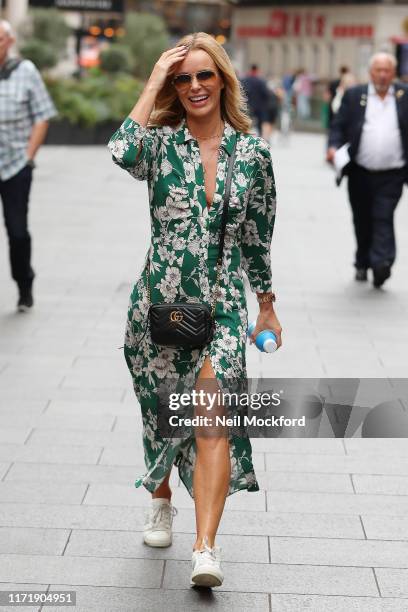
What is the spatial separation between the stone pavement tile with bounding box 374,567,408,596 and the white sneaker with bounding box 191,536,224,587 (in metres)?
0.54

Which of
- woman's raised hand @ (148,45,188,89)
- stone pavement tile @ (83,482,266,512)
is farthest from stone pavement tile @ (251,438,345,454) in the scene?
woman's raised hand @ (148,45,188,89)

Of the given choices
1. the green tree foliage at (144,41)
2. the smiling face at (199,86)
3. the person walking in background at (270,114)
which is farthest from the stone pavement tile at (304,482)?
the green tree foliage at (144,41)

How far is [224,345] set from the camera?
428 centimetres

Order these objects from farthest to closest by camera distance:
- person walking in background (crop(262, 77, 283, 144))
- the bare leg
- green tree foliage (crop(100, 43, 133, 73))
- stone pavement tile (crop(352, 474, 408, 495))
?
green tree foliage (crop(100, 43, 133, 73))
person walking in background (crop(262, 77, 283, 144))
stone pavement tile (crop(352, 474, 408, 495))
the bare leg

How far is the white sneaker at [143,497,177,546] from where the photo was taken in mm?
4613

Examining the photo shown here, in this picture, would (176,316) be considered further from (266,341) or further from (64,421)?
(64,421)

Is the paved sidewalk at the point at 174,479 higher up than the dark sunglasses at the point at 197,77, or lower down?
lower down

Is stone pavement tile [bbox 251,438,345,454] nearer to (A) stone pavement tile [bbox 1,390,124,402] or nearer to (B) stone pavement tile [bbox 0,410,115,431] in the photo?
(B) stone pavement tile [bbox 0,410,115,431]

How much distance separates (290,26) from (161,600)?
2770 inches

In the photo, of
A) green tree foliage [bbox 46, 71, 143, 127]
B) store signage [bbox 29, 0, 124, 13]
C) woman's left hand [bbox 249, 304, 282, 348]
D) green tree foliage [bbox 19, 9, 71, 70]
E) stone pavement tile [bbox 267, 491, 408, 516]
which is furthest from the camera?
green tree foliage [bbox 19, 9, 71, 70]

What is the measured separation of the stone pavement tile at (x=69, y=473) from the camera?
17.7 ft

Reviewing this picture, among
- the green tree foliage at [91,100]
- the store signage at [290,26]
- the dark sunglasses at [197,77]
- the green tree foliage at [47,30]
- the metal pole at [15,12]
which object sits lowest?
the store signage at [290,26]

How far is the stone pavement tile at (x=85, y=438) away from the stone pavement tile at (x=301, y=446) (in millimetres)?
550

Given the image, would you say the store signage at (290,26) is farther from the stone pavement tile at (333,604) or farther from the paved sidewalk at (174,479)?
the stone pavement tile at (333,604)
